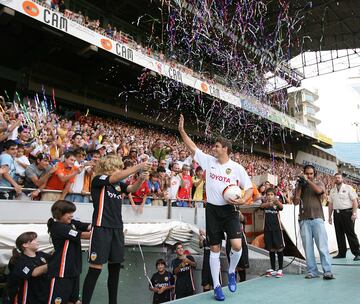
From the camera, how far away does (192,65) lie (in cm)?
2264

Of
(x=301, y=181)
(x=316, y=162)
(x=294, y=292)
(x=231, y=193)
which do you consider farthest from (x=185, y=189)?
(x=316, y=162)

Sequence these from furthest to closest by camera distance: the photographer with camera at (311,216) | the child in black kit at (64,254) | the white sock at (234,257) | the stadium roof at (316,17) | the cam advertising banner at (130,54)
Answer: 1. the stadium roof at (316,17)
2. the cam advertising banner at (130,54)
3. the photographer with camera at (311,216)
4. the white sock at (234,257)
5. the child in black kit at (64,254)

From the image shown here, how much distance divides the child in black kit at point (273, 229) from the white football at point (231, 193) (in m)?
2.73

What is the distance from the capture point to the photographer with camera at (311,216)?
5410mm

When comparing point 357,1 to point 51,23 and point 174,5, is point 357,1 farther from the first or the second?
point 51,23

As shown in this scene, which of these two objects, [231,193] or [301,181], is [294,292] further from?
[301,181]

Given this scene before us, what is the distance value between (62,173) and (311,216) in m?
4.10

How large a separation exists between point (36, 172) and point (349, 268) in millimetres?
5626

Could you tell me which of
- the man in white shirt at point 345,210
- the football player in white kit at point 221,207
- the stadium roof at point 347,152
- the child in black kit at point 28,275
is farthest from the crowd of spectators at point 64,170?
the stadium roof at point 347,152

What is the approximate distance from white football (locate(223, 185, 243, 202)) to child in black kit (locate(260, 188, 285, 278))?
8.96ft

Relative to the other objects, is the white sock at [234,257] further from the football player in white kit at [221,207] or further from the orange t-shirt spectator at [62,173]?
the orange t-shirt spectator at [62,173]

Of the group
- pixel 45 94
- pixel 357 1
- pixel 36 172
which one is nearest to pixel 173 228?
pixel 36 172

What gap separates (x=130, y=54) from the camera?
17.2m

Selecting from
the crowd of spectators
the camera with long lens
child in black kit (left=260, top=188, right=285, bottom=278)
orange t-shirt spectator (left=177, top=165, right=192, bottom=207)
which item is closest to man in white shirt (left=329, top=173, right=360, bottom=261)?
child in black kit (left=260, top=188, right=285, bottom=278)
